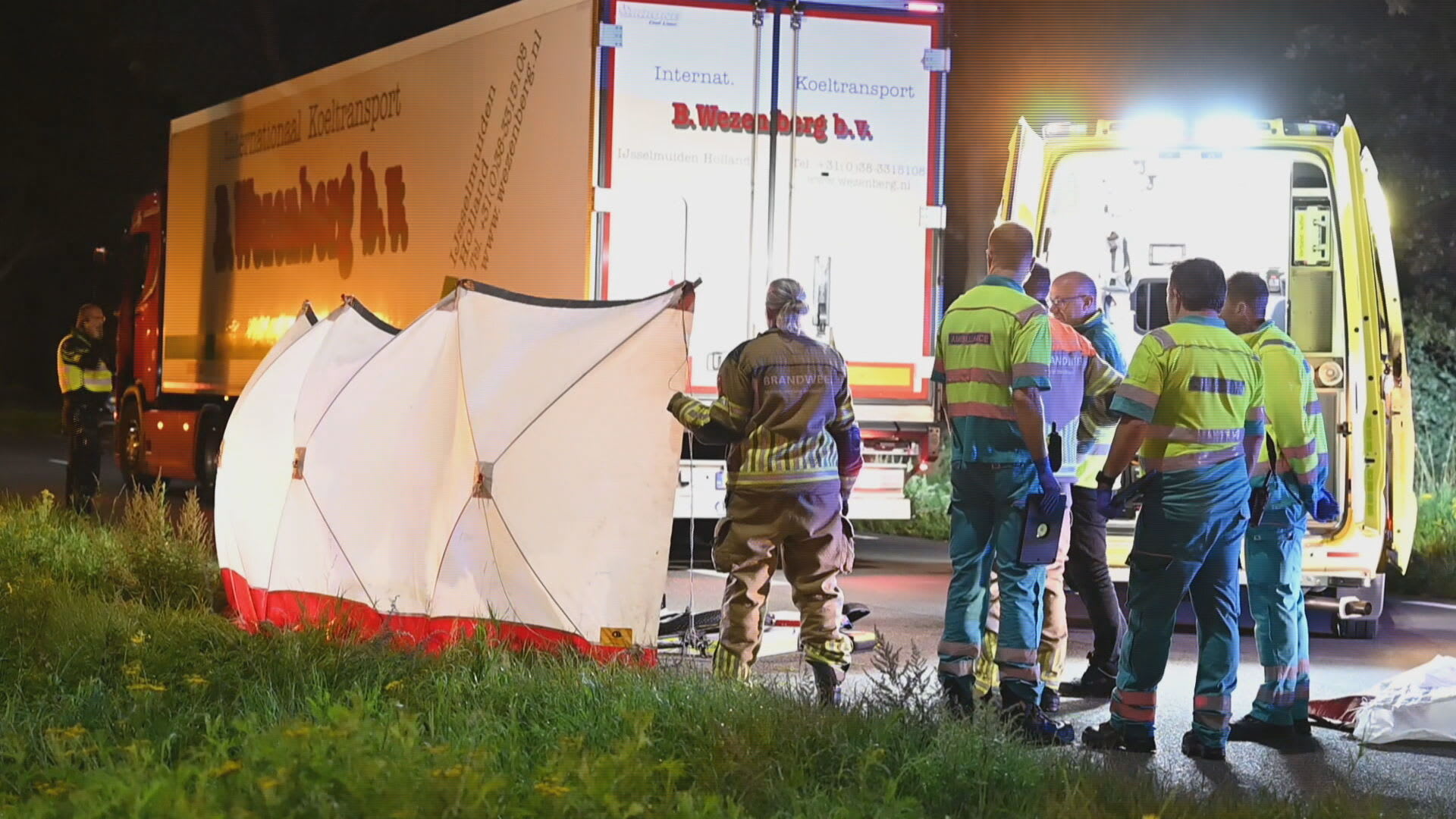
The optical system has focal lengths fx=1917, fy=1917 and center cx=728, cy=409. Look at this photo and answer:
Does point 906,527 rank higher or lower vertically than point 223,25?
lower

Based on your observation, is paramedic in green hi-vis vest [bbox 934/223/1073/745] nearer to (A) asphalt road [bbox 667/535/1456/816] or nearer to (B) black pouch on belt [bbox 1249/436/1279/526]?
(A) asphalt road [bbox 667/535/1456/816]

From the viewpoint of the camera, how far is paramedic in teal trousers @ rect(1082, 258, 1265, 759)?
6844 millimetres

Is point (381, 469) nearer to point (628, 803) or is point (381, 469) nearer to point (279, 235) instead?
point (628, 803)

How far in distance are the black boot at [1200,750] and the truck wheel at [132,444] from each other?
14.0 metres

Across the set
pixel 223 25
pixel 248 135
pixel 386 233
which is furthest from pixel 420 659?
pixel 223 25

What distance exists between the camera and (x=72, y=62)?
41125 mm

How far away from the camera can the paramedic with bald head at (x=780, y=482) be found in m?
7.34

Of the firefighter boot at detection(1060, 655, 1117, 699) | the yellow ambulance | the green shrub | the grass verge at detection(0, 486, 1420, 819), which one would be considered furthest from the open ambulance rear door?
the green shrub

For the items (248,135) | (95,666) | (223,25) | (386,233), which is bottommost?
(95,666)

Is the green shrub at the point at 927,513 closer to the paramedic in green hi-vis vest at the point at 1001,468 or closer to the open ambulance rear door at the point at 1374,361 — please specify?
the open ambulance rear door at the point at 1374,361

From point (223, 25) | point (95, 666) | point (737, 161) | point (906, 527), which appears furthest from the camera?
point (223, 25)

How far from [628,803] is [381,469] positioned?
370 centimetres

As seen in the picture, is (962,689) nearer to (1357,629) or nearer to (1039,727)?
(1039,727)

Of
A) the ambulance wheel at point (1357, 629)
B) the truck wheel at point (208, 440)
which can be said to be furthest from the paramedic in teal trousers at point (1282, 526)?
the truck wheel at point (208, 440)
